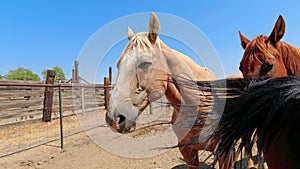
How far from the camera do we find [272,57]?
166 centimetres

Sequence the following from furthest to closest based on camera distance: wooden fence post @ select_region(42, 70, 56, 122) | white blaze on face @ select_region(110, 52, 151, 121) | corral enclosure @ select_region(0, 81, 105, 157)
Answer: wooden fence post @ select_region(42, 70, 56, 122) < corral enclosure @ select_region(0, 81, 105, 157) < white blaze on face @ select_region(110, 52, 151, 121)

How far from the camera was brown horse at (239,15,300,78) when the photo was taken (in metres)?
1.63

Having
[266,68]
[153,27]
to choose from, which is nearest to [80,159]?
[153,27]

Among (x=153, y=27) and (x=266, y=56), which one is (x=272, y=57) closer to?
(x=266, y=56)

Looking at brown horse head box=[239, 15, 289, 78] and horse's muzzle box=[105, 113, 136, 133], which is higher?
brown horse head box=[239, 15, 289, 78]

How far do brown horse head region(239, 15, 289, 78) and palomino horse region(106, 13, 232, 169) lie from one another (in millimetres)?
412

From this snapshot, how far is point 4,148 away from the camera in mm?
3984

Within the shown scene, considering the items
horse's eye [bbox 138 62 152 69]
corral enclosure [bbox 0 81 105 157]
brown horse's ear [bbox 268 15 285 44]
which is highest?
brown horse's ear [bbox 268 15 285 44]

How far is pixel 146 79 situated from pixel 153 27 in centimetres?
41

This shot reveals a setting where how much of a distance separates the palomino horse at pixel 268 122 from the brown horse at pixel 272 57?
105 centimetres

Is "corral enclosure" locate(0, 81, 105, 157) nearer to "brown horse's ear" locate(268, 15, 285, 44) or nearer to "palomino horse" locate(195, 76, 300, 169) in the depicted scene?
"brown horse's ear" locate(268, 15, 285, 44)

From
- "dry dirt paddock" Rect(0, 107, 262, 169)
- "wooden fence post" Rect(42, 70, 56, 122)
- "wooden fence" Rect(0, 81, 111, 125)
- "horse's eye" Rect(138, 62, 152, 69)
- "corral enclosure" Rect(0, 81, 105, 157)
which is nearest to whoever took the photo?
"horse's eye" Rect(138, 62, 152, 69)

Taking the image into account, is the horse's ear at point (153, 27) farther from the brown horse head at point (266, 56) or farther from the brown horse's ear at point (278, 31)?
the brown horse's ear at point (278, 31)

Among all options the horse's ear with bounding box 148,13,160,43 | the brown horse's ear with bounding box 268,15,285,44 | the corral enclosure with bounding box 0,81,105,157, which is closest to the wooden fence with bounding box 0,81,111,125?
the corral enclosure with bounding box 0,81,105,157
